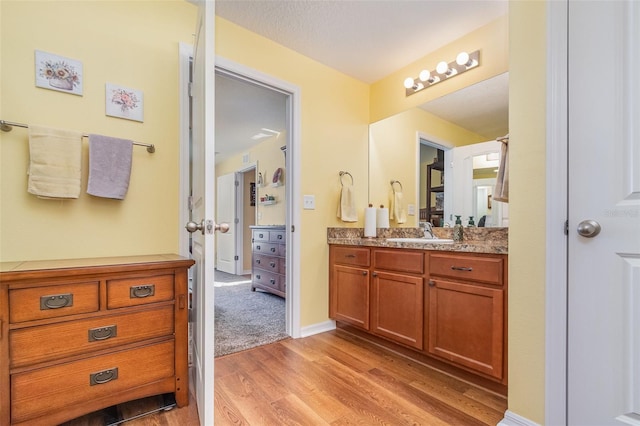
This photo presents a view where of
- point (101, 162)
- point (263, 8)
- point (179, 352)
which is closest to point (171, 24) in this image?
point (263, 8)

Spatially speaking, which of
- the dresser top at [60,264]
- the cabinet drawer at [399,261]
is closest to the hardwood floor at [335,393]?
the cabinet drawer at [399,261]

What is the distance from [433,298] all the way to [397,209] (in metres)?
1.11

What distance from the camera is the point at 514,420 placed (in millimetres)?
1312

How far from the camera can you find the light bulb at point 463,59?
87.0 inches

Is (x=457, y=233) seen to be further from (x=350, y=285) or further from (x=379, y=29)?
(x=379, y=29)

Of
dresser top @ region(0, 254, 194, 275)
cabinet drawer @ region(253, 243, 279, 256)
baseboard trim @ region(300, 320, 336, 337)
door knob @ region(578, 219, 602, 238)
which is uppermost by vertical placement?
door knob @ region(578, 219, 602, 238)

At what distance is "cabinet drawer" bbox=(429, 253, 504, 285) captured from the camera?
1.57 meters

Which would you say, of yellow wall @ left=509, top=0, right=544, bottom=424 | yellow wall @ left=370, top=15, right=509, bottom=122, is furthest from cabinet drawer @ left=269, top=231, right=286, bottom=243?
yellow wall @ left=509, top=0, right=544, bottom=424

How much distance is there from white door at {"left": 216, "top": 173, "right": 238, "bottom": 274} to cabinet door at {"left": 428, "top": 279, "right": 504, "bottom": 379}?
4.31 meters

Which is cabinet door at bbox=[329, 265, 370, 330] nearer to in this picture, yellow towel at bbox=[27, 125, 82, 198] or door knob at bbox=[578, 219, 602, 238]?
door knob at bbox=[578, 219, 602, 238]

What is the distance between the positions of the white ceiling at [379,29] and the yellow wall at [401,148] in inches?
4.2

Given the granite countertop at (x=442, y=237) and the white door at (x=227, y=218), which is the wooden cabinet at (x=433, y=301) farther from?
the white door at (x=227, y=218)

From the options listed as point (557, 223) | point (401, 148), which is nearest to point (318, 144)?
point (401, 148)

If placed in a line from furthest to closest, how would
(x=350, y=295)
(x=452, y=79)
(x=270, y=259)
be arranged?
(x=270, y=259) < (x=350, y=295) < (x=452, y=79)
